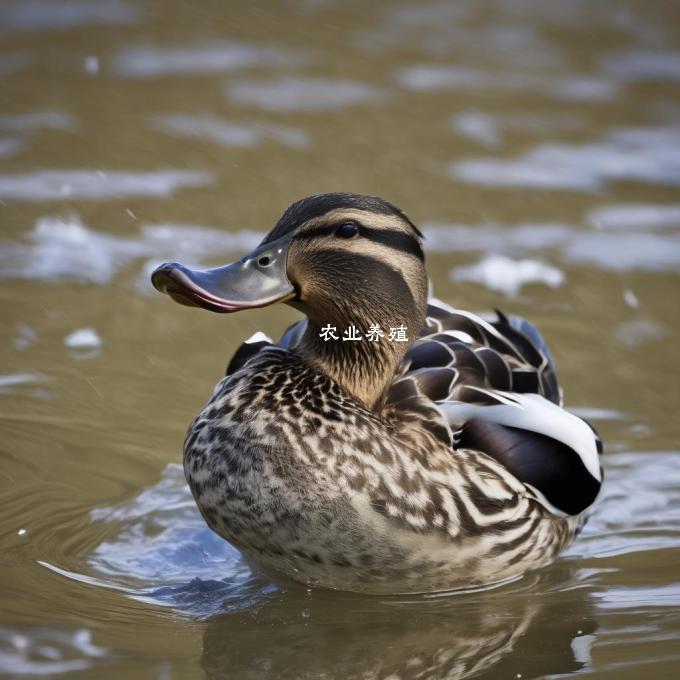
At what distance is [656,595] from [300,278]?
199 cm

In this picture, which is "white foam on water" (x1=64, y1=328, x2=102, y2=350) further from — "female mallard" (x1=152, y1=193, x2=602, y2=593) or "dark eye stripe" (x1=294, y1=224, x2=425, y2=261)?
"dark eye stripe" (x1=294, y1=224, x2=425, y2=261)

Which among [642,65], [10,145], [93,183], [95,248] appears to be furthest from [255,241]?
[642,65]

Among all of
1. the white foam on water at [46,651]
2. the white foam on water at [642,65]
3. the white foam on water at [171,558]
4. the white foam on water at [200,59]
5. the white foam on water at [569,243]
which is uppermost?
the white foam on water at [200,59]

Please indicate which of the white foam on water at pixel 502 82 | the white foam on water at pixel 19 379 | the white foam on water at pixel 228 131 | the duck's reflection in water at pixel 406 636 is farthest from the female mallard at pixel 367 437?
the white foam on water at pixel 502 82

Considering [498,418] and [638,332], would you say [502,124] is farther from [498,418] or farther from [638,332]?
[498,418]

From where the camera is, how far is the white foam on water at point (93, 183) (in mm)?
9297

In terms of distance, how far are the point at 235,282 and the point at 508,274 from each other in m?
3.91

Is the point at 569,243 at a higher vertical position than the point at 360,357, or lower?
higher

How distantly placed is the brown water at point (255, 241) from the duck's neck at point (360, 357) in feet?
2.89

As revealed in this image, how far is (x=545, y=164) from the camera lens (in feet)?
34.3

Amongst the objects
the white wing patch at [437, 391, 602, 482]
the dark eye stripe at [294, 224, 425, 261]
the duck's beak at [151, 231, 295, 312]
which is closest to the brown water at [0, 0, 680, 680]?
the white wing patch at [437, 391, 602, 482]

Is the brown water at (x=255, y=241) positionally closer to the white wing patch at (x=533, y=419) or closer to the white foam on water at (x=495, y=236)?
the white foam on water at (x=495, y=236)

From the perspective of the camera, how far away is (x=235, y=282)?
5184 mm

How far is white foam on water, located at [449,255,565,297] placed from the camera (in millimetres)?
8672
